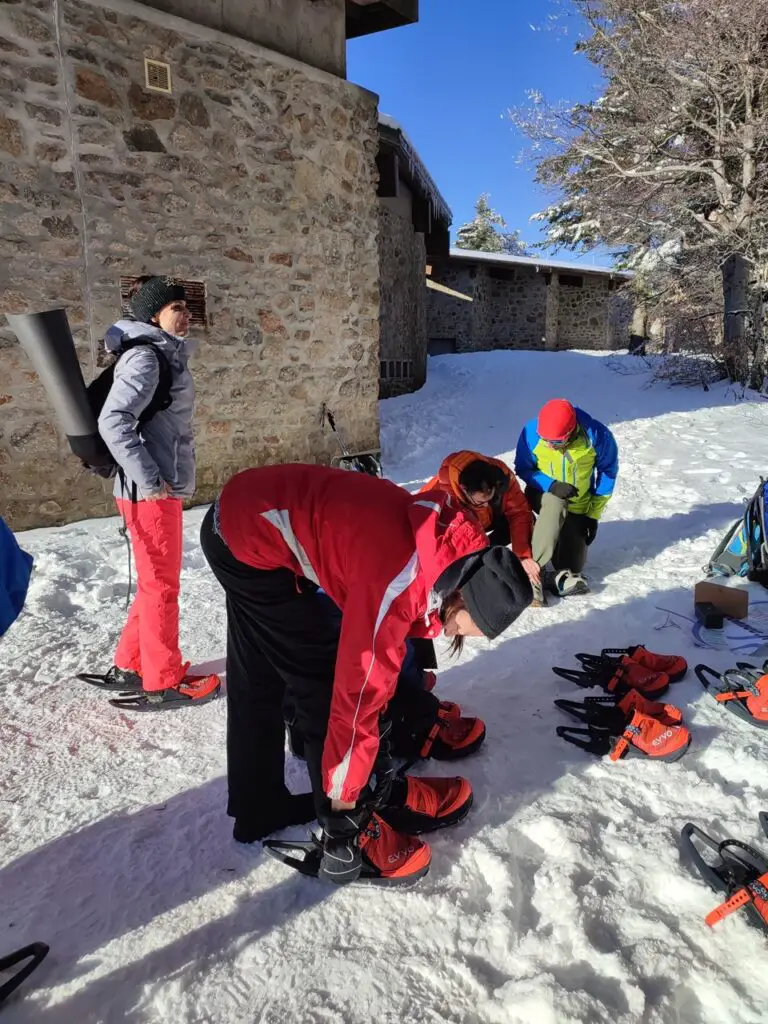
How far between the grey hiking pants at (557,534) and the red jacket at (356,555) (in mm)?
2543

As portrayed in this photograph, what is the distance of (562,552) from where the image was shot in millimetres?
4273

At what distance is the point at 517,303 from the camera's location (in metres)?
19.9

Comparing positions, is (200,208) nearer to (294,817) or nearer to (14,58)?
(14,58)

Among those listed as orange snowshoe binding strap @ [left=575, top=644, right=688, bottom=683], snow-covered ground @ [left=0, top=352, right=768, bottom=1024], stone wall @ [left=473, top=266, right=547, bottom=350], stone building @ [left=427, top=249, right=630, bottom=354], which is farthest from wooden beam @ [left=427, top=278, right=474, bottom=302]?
orange snowshoe binding strap @ [left=575, top=644, right=688, bottom=683]

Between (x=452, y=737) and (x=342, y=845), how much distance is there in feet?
2.59

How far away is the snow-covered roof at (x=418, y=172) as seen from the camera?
9266 millimetres

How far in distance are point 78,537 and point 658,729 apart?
12.9 feet

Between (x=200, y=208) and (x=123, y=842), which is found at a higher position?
(x=200, y=208)

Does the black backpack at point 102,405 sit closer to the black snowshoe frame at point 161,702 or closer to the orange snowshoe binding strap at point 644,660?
the black snowshoe frame at point 161,702

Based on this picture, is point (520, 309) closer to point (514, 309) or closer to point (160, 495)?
point (514, 309)

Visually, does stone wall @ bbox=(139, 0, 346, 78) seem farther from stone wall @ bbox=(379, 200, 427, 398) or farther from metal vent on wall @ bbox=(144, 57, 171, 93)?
stone wall @ bbox=(379, 200, 427, 398)

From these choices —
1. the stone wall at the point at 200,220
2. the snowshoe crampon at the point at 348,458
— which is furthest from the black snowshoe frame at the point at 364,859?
the snowshoe crampon at the point at 348,458

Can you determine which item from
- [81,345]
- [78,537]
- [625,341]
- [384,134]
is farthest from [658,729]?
[625,341]

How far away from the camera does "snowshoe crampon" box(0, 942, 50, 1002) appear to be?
1.55 meters
